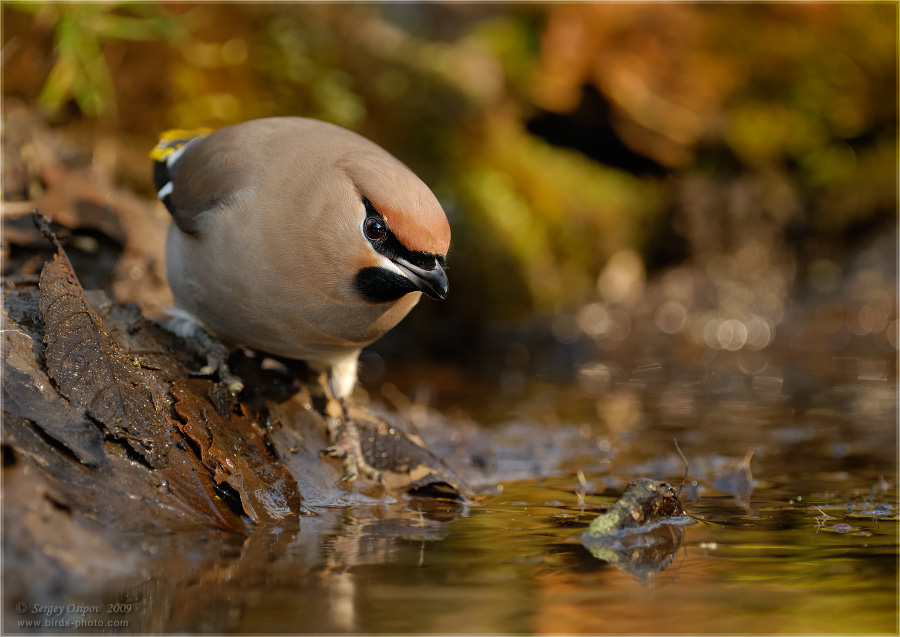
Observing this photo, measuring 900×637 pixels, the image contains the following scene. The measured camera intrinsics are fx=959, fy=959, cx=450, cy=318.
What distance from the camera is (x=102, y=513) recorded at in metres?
2.85

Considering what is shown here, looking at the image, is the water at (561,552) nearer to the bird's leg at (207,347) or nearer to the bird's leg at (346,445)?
the bird's leg at (346,445)

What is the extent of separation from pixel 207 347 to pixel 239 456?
636 mm

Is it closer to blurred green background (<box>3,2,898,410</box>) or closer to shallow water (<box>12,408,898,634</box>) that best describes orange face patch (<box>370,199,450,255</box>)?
shallow water (<box>12,408,898,634</box>)

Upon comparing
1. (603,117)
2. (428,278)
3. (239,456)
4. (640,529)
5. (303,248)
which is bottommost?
(640,529)

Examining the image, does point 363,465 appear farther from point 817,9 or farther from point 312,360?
point 817,9

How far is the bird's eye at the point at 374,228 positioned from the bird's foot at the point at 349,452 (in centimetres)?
95

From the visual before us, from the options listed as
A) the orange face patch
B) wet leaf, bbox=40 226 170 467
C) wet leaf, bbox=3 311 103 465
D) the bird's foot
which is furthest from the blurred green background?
wet leaf, bbox=3 311 103 465

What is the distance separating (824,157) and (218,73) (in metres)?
6.52

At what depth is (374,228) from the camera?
3549 millimetres

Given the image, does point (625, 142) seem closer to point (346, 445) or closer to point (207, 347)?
point (346, 445)

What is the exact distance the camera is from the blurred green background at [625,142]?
9102 mm

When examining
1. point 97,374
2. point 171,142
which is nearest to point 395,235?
point 97,374

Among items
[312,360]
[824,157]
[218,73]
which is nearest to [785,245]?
[824,157]

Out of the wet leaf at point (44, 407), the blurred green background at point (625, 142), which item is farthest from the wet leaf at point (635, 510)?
the blurred green background at point (625, 142)
